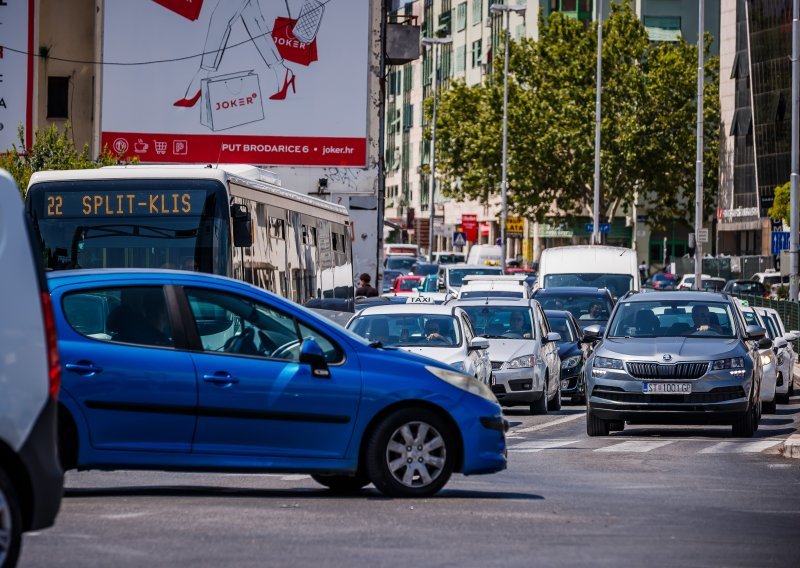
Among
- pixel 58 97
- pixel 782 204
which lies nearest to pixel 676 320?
pixel 58 97

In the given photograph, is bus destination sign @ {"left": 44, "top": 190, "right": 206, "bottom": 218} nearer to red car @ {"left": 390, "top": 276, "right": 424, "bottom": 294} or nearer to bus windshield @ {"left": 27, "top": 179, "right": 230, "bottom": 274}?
bus windshield @ {"left": 27, "top": 179, "right": 230, "bottom": 274}

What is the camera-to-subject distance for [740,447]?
1806 centimetres

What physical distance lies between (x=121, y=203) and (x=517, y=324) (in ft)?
26.7

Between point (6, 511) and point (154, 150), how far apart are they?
28.2 metres

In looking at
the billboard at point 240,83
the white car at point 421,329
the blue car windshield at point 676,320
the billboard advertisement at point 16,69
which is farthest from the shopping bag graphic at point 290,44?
the blue car windshield at point 676,320

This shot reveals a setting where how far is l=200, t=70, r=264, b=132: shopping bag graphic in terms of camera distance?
34.6 metres

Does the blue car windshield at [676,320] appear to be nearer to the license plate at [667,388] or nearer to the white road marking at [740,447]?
the license plate at [667,388]

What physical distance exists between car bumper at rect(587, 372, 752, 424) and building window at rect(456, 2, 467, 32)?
3795 inches

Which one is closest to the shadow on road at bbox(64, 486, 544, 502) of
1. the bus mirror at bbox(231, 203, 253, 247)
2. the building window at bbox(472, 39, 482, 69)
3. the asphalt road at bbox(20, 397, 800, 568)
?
the asphalt road at bbox(20, 397, 800, 568)

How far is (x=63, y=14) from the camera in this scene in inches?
1612

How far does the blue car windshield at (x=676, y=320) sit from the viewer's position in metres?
19.8

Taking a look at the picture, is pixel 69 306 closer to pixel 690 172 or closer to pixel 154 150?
pixel 154 150

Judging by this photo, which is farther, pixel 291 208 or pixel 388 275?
pixel 388 275

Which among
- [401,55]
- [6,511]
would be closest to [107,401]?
[6,511]
